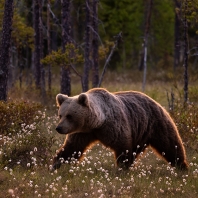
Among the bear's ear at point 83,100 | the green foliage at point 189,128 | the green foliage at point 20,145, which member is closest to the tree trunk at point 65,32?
the green foliage at point 20,145

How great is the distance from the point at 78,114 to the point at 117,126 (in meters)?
0.74

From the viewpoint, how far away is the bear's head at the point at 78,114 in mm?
7590

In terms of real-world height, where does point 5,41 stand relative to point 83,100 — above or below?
above

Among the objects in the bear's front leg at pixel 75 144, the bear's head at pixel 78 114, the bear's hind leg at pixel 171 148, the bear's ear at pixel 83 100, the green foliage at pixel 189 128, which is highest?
the bear's ear at pixel 83 100

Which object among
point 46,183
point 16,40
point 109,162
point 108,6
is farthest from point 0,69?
point 108,6

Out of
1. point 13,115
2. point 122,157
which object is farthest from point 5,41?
point 122,157

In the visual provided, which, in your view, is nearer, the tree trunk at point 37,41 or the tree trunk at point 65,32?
the tree trunk at point 65,32

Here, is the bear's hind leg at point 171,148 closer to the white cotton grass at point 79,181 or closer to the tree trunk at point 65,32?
the white cotton grass at point 79,181

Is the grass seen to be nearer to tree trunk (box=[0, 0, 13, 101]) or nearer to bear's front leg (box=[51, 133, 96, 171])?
bear's front leg (box=[51, 133, 96, 171])

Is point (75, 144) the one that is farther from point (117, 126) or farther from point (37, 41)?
point (37, 41)

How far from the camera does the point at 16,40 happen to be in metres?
22.0

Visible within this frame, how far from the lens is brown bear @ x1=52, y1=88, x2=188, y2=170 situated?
7.72 m

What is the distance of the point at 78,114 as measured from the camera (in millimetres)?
7684

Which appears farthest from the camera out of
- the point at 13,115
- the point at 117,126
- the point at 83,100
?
the point at 13,115
